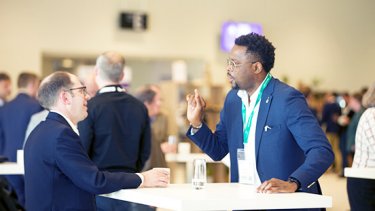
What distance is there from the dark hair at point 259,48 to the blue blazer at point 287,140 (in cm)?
10

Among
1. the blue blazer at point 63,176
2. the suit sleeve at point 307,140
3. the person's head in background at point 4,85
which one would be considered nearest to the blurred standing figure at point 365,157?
the suit sleeve at point 307,140


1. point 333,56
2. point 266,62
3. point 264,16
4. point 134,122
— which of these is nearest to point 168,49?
point 264,16

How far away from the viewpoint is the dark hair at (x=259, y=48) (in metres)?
3.54

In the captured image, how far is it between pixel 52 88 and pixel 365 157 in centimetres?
234

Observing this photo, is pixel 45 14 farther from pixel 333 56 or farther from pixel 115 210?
pixel 115 210

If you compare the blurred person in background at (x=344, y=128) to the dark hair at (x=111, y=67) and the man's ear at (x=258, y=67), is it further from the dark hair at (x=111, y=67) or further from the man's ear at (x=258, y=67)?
the man's ear at (x=258, y=67)

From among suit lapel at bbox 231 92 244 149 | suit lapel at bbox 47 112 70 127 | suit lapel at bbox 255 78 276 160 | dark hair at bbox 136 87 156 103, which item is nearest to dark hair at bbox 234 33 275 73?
suit lapel at bbox 255 78 276 160

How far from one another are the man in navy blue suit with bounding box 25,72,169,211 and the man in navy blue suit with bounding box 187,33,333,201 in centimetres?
41

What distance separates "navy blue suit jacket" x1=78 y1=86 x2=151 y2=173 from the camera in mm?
4582

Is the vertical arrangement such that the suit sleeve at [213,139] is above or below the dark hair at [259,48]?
below

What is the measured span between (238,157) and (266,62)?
19.5 inches

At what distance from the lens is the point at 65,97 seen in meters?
3.57

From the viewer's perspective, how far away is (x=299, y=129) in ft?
10.9

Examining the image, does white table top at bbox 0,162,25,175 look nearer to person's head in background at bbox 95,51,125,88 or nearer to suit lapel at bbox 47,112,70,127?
person's head in background at bbox 95,51,125,88
